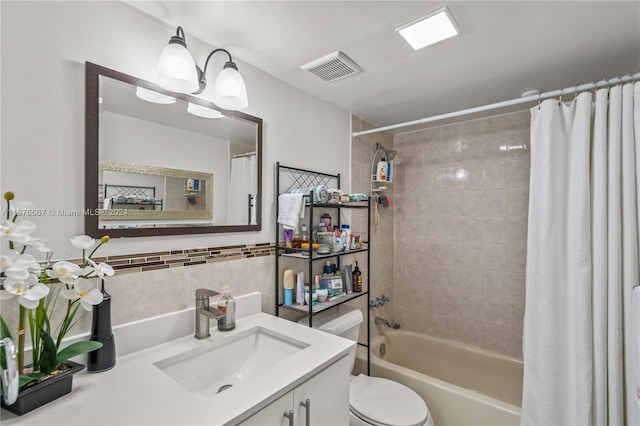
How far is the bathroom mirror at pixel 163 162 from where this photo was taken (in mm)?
1085

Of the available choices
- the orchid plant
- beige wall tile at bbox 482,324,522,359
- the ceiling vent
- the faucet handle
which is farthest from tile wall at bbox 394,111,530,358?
the orchid plant

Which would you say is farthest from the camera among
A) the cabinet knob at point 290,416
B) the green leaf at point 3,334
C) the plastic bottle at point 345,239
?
the plastic bottle at point 345,239

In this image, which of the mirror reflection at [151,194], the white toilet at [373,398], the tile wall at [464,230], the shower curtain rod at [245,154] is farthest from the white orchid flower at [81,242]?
the tile wall at [464,230]

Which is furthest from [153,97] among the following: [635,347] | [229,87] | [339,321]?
[635,347]

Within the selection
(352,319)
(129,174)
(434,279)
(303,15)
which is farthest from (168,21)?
(434,279)

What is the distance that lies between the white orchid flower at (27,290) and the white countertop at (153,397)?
0.94 ft

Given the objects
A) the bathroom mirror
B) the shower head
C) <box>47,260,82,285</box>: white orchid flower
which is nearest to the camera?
<box>47,260,82,285</box>: white orchid flower

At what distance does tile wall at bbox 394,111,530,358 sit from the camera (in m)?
2.29

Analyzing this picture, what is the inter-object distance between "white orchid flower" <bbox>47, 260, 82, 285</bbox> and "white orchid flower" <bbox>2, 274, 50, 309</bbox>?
0.05 metres

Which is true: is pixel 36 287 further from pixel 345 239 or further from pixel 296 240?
pixel 345 239

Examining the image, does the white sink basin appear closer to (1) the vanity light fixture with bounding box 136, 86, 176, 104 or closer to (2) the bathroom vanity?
(2) the bathroom vanity

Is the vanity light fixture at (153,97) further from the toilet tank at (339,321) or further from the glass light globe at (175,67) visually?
the toilet tank at (339,321)

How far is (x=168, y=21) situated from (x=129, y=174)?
26.1 inches

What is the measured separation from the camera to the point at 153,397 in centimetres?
86
